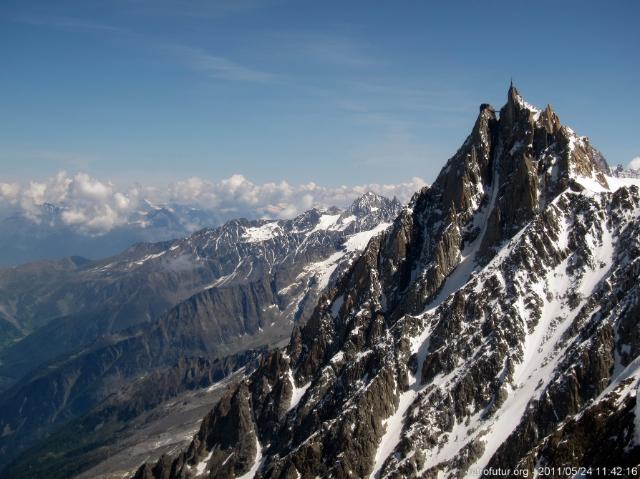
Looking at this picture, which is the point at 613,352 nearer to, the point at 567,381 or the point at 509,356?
the point at 567,381

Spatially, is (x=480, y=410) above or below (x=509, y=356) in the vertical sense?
below

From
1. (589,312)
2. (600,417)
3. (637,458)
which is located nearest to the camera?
(637,458)

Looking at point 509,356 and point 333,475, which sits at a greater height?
point 509,356

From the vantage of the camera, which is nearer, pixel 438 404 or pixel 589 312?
pixel 589 312

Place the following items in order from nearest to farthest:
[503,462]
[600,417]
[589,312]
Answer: [600,417] → [503,462] → [589,312]

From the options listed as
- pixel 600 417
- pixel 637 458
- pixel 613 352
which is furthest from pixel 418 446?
pixel 637 458

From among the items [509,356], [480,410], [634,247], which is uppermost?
[634,247]

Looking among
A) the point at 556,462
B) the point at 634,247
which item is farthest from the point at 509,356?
the point at 556,462

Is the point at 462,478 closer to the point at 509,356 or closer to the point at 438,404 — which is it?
the point at 438,404

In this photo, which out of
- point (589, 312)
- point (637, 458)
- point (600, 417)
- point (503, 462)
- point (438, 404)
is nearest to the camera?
point (637, 458)
